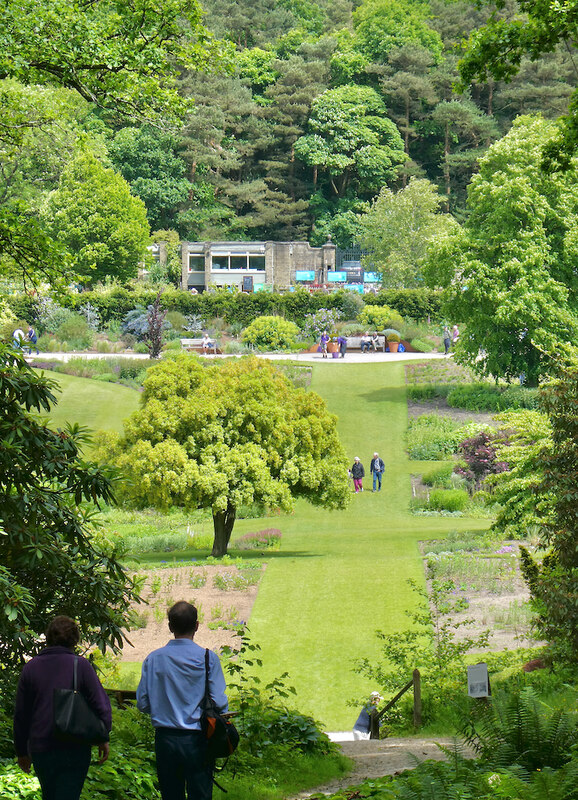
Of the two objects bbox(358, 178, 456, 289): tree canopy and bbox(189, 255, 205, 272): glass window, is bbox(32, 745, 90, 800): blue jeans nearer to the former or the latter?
bbox(358, 178, 456, 289): tree canopy

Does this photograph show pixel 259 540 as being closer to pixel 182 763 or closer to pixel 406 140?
pixel 182 763

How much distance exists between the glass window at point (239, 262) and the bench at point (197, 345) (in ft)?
85.2

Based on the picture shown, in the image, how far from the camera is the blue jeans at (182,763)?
5.46 meters

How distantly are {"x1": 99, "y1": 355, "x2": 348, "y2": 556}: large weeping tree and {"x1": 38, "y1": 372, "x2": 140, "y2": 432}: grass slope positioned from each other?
12.5 m

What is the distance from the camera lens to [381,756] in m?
9.63

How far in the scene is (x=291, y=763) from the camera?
8.98m

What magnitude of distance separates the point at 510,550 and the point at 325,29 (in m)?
101

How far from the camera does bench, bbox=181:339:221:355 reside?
5184 centimetres

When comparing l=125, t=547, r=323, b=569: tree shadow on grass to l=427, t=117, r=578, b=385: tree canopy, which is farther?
l=427, t=117, r=578, b=385: tree canopy

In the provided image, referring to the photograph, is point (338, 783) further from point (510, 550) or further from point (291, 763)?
point (510, 550)

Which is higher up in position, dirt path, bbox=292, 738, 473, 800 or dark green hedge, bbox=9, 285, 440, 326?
dark green hedge, bbox=9, 285, 440, 326

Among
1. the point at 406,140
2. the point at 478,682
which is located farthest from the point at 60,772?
the point at 406,140

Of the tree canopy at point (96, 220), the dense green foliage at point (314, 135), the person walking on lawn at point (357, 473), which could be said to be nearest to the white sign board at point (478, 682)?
the person walking on lawn at point (357, 473)

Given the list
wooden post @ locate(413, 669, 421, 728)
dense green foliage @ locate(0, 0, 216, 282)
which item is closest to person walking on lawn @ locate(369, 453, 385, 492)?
dense green foliage @ locate(0, 0, 216, 282)
